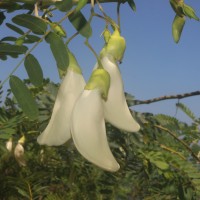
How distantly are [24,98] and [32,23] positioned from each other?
151 millimetres

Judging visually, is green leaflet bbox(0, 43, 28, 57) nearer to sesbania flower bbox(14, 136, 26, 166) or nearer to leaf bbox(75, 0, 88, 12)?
leaf bbox(75, 0, 88, 12)

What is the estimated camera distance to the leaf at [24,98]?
0.84m

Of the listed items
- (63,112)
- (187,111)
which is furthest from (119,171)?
(63,112)

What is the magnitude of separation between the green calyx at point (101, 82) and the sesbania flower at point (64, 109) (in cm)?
3

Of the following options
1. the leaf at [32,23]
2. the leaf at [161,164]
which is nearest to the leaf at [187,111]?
the leaf at [161,164]

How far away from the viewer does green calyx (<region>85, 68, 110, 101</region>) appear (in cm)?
76

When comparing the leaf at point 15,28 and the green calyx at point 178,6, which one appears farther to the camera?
the leaf at point 15,28

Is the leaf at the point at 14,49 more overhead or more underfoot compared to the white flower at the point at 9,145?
more overhead

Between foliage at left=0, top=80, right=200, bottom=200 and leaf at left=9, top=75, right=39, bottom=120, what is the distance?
1.85 feet

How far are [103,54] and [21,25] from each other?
181 mm

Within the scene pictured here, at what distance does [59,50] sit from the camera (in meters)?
0.85

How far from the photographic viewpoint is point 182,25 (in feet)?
3.03

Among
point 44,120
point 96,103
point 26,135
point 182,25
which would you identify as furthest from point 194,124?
point 96,103

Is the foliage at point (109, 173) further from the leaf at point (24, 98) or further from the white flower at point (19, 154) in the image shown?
the leaf at point (24, 98)
